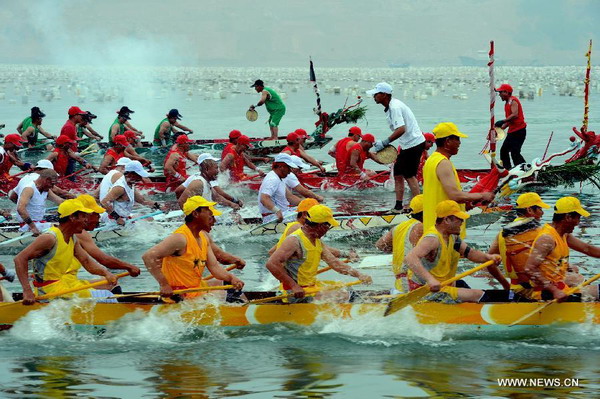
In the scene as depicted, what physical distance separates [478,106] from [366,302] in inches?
1891

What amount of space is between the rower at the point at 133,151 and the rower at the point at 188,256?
40.6 ft

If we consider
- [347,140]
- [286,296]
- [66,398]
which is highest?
[347,140]

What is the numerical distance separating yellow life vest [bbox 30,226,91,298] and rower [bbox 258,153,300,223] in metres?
5.22

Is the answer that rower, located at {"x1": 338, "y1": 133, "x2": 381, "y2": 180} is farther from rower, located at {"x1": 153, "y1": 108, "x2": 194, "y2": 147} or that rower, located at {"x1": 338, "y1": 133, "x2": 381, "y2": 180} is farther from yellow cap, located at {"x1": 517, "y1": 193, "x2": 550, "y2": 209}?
yellow cap, located at {"x1": 517, "y1": 193, "x2": 550, "y2": 209}

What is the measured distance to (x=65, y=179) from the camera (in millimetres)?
21344

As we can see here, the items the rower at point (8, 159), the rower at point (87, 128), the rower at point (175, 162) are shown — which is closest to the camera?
the rower at point (175, 162)

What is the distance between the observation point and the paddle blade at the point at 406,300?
974 cm

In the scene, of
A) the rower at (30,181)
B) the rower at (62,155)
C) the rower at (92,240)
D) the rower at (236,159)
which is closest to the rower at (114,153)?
the rower at (62,155)

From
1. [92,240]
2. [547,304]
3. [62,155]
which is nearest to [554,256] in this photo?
[547,304]

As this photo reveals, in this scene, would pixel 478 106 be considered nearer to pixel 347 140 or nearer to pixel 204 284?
pixel 347 140

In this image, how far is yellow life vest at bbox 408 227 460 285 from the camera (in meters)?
9.77

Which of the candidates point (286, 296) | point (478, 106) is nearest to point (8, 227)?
point (286, 296)

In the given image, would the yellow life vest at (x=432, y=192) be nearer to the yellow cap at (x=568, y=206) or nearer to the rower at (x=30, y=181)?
the yellow cap at (x=568, y=206)

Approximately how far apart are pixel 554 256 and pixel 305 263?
270 centimetres
